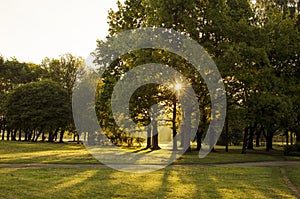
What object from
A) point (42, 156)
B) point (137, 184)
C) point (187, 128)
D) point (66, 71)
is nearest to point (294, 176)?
point (137, 184)

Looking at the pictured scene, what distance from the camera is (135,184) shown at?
698 inches

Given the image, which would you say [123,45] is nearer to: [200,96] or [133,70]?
[133,70]

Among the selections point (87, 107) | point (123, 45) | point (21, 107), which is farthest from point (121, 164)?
point (21, 107)

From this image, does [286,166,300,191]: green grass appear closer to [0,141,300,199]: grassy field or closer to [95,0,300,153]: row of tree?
[0,141,300,199]: grassy field

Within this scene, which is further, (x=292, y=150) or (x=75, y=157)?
(x=292, y=150)

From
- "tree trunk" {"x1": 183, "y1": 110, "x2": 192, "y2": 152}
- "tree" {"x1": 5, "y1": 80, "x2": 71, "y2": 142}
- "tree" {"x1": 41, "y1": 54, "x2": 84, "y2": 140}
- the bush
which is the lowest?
the bush

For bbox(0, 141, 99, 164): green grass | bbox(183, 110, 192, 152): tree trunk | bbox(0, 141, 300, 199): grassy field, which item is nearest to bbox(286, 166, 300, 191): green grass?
bbox(0, 141, 300, 199): grassy field

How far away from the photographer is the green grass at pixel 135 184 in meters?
15.1

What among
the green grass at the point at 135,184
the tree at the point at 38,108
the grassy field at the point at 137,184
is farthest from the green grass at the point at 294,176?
the tree at the point at 38,108

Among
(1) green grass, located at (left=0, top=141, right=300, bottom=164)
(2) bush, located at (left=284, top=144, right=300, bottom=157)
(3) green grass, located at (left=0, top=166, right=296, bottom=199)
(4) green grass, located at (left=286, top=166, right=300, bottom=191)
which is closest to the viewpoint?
(3) green grass, located at (left=0, top=166, right=296, bottom=199)

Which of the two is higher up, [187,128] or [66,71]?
[66,71]

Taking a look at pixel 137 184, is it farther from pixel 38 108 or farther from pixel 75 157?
pixel 38 108

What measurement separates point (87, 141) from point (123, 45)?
125 feet

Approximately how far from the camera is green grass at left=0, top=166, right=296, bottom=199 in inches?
596
